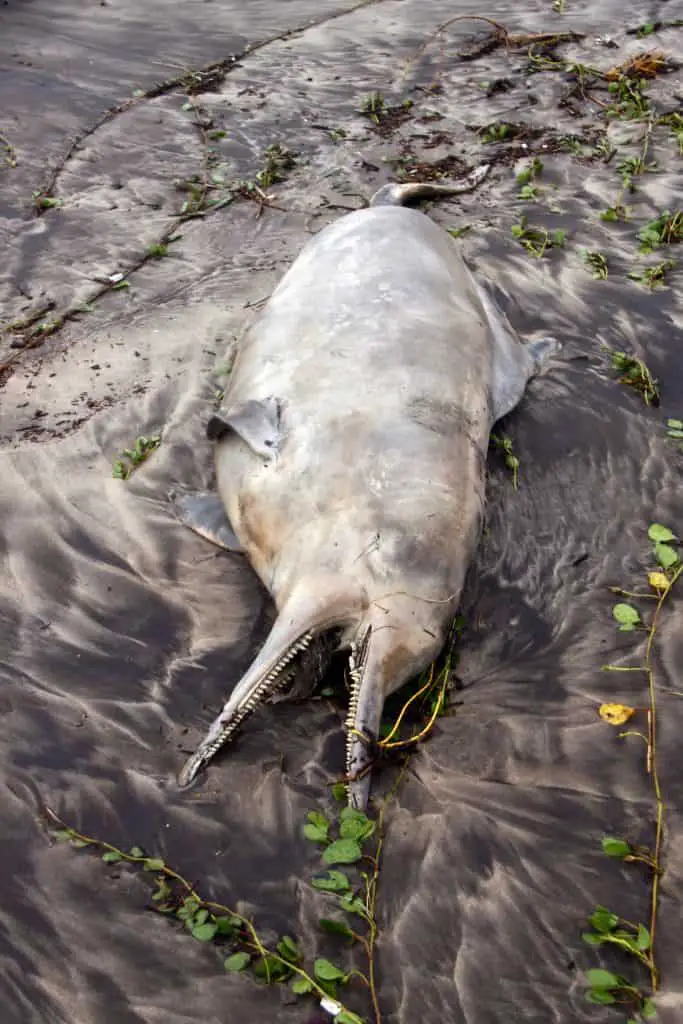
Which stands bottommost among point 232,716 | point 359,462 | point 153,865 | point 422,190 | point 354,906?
→ point 354,906

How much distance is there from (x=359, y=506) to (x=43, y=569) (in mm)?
1467

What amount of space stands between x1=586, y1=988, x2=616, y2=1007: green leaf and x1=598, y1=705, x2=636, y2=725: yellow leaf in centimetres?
104

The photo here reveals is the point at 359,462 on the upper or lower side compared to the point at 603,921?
upper

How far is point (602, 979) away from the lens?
105 inches

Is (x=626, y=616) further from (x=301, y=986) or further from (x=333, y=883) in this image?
(x=301, y=986)

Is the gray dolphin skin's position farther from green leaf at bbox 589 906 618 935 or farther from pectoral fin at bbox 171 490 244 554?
green leaf at bbox 589 906 618 935

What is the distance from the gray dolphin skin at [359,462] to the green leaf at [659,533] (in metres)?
0.93

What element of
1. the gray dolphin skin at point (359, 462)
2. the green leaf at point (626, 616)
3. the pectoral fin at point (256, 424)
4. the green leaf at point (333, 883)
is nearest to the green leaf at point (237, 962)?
the green leaf at point (333, 883)

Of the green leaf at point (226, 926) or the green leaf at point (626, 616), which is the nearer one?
the green leaf at point (226, 926)

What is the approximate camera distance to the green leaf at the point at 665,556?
406cm

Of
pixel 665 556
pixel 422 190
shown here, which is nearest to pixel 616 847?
pixel 665 556

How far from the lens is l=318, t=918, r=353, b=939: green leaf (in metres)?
2.79

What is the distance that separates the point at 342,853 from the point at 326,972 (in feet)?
1.28

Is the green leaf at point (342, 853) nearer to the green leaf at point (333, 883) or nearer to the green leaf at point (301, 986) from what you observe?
the green leaf at point (333, 883)
